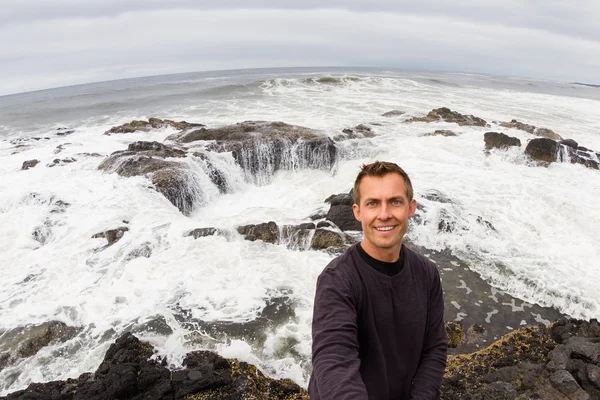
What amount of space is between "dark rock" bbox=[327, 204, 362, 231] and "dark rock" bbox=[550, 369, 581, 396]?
226 inches

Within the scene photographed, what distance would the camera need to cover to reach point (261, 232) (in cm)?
952

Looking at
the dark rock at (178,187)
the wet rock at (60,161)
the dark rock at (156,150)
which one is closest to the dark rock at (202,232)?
the dark rock at (178,187)

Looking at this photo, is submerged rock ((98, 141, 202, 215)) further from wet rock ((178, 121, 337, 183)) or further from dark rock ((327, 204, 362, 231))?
dark rock ((327, 204, 362, 231))

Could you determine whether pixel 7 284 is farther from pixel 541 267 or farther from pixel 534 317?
pixel 541 267

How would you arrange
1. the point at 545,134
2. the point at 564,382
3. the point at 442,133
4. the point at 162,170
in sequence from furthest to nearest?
the point at 545,134 < the point at 442,133 < the point at 162,170 < the point at 564,382

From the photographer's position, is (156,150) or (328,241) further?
(156,150)

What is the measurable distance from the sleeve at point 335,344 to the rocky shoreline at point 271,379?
3420 millimetres

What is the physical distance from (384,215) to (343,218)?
8.11 metres

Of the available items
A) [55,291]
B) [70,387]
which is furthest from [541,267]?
[55,291]

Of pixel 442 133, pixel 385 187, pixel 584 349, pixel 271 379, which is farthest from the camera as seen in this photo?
pixel 442 133

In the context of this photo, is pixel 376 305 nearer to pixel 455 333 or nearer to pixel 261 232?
pixel 455 333

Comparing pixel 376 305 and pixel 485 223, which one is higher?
pixel 376 305

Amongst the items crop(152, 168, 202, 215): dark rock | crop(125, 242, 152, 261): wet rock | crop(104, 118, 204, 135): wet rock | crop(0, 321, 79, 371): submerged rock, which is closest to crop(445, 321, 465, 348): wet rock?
crop(0, 321, 79, 371): submerged rock

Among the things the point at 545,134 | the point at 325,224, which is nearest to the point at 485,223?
the point at 325,224
